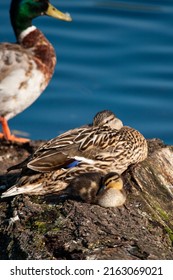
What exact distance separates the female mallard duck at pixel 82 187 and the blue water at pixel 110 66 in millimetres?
4863

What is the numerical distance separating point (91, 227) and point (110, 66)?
763cm

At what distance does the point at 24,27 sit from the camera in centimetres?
1154

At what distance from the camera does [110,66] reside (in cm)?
1386

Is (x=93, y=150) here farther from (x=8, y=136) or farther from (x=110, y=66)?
(x=110, y=66)

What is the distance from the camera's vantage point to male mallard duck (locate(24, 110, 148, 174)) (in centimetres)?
727

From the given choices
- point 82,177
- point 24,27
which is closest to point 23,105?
point 24,27

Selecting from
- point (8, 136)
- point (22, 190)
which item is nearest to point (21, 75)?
point (8, 136)

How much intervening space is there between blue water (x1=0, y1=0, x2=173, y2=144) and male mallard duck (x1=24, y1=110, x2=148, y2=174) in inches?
171

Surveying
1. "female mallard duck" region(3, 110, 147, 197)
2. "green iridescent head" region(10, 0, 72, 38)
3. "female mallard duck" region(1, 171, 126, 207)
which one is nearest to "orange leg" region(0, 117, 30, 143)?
"green iridescent head" region(10, 0, 72, 38)

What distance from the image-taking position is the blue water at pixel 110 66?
41.2ft

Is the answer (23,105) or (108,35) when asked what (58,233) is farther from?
(108,35)

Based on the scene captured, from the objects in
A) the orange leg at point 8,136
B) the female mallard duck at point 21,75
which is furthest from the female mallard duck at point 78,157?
the female mallard duck at point 21,75

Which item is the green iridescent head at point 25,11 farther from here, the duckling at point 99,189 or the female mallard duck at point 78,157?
the duckling at point 99,189

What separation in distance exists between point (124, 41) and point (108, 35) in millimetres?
333
